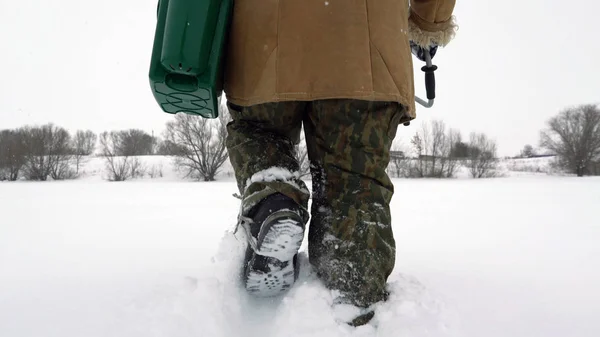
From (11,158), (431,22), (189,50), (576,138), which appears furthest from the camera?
(576,138)

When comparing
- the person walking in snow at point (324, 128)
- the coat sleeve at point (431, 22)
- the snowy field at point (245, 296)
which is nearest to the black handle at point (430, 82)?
the coat sleeve at point (431, 22)

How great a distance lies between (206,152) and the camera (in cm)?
1545

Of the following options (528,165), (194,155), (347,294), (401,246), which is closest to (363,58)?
(347,294)

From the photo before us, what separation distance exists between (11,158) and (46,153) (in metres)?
1.30

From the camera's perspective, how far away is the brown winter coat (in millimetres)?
584

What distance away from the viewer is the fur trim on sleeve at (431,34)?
812mm

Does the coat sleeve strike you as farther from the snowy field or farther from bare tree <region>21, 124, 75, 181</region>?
bare tree <region>21, 124, 75, 181</region>

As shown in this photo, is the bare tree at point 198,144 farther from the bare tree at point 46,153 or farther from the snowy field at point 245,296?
the snowy field at point 245,296

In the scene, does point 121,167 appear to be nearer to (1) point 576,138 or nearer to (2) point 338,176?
(2) point 338,176

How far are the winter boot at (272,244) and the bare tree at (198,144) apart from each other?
1504cm

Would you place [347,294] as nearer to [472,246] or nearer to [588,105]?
[472,246]

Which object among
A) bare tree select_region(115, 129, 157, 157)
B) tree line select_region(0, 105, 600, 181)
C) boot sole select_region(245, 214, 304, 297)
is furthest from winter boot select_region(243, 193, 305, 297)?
bare tree select_region(115, 129, 157, 157)

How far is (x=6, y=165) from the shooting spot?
1439 centimetres

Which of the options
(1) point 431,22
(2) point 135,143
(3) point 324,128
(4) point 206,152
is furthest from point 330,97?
(2) point 135,143
